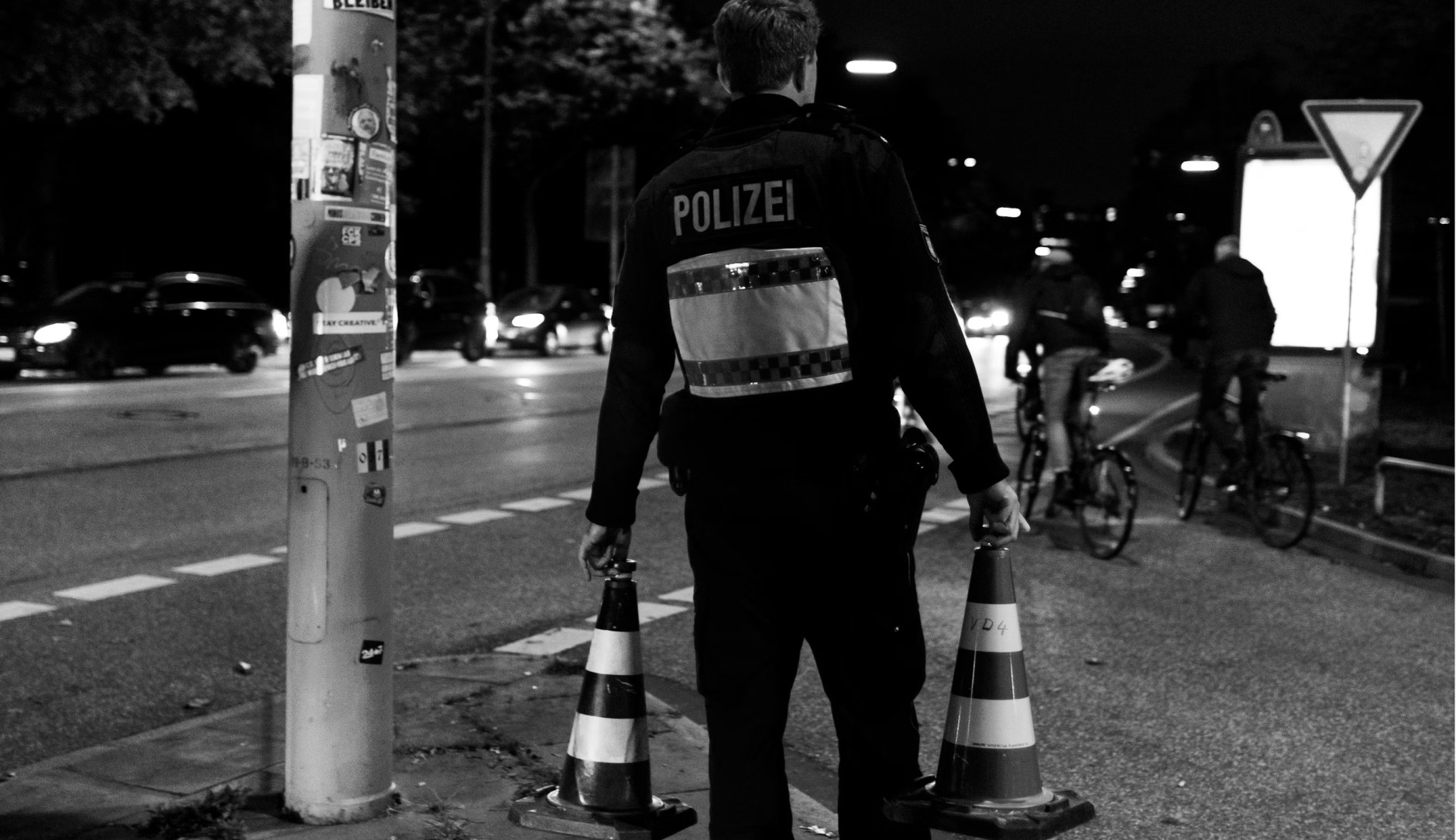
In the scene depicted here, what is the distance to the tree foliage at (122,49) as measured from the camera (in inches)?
920

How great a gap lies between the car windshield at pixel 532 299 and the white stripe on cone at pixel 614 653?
31334 mm

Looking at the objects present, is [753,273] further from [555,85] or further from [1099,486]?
[555,85]

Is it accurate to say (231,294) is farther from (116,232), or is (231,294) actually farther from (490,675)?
(490,675)

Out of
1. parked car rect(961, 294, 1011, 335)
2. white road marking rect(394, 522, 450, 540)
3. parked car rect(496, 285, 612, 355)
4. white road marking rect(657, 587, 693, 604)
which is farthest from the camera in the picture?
parked car rect(961, 294, 1011, 335)

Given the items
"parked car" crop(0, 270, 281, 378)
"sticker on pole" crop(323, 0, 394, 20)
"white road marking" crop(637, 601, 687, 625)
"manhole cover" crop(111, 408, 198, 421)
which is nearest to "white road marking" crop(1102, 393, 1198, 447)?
"white road marking" crop(637, 601, 687, 625)

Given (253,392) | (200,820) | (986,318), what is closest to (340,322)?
(200,820)

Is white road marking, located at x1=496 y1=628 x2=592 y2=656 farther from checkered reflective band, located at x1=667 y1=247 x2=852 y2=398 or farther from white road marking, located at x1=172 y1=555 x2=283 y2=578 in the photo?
checkered reflective band, located at x1=667 y1=247 x2=852 y2=398

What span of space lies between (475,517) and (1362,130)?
680cm

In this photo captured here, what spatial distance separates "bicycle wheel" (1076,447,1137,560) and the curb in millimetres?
1302

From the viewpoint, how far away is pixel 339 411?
13.6 ft

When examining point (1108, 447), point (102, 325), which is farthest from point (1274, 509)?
point (102, 325)

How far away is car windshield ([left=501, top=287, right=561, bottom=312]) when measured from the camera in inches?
1374

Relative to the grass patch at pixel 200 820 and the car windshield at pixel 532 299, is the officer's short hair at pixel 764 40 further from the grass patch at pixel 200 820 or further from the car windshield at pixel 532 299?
the car windshield at pixel 532 299

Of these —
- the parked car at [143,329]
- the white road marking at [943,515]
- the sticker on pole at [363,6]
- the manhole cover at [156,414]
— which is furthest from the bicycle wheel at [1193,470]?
the parked car at [143,329]
